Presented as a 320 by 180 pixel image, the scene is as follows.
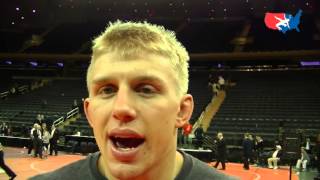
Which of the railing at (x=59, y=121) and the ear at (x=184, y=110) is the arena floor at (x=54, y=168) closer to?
the railing at (x=59, y=121)

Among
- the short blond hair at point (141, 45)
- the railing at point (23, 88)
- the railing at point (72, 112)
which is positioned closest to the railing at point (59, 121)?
the railing at point (72, 112)

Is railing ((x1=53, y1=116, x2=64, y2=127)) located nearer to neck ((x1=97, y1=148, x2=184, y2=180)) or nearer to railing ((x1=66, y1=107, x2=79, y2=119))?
railing ((x1=66, y1=107, x2=79, y2=119))

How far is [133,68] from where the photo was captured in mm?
1568

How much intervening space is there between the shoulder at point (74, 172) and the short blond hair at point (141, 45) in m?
0.36

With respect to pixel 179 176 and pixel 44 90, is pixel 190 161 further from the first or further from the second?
pixel 44 90

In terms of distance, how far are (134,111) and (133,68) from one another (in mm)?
170

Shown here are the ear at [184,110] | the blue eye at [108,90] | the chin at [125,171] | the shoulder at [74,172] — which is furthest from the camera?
the shoulder at [74,172]

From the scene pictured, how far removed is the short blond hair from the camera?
5.36ft

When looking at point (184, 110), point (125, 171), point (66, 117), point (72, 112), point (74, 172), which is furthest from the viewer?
point (72, 112)

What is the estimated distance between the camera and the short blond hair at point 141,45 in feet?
5.36

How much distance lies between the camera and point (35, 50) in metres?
36.1

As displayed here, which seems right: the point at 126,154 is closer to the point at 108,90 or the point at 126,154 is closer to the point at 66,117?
the point at 108,90

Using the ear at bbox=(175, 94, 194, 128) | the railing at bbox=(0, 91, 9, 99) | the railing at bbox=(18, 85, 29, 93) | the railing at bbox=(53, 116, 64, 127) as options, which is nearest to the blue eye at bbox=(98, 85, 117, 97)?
the ear at bbox=(175, 94, 194, 128)

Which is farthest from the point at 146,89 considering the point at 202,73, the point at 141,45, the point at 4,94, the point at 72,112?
the point at 4,94
